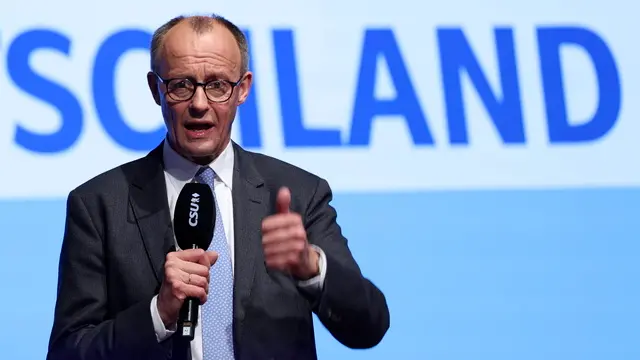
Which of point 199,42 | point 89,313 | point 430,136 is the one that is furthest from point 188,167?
point 430,136

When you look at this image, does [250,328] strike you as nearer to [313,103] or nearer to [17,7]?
[313,103]

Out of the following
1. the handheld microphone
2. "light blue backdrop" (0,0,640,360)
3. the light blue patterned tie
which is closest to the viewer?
the handheld microphone

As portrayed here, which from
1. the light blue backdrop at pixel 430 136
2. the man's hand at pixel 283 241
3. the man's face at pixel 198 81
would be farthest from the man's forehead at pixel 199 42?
the light blue backdrop at pixel 430 136

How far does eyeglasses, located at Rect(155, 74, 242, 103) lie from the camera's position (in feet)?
7.34

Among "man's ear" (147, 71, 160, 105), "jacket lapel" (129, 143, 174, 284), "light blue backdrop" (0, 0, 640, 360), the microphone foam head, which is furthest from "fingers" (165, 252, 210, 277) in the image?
"light blue backdrop" (0, 0, 640, 360)

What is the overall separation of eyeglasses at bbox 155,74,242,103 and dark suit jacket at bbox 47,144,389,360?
18cm

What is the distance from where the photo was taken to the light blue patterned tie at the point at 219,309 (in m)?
2.16

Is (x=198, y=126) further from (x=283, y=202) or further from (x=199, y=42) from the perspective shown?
(x=283, y=202)

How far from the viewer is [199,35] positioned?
7.40 feet

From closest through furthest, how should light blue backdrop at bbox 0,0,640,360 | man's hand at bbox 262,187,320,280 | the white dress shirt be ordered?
man's hand at bbox 262,187,320,280, the white dress shirt, light blue backdrop at bbox 0,0,640,360

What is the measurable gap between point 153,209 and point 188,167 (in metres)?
0.12

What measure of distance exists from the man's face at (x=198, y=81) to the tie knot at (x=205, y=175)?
1.4 inches

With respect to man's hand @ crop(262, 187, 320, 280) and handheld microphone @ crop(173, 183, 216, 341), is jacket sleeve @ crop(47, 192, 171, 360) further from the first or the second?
man's hand @ crop(262, 187, 320, 280)

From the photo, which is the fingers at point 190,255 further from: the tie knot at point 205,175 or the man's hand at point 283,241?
the tie knot at point 205,175
